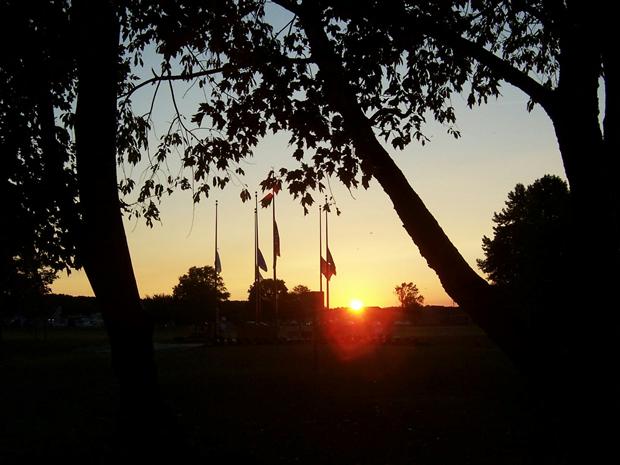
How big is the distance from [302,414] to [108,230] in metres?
6.39

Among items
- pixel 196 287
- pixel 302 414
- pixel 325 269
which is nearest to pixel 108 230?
pixel 302 414

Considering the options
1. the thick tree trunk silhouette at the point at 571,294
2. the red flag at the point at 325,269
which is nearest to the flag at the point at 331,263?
the red flag at the point at 325,269

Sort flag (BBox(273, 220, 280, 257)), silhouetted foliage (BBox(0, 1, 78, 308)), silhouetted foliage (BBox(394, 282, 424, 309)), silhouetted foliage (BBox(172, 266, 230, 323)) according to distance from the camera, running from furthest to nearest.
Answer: silhouetted foliage (BBox(394, 282, 424, 309)), silhouetted foliage (BBox(172, 266, 230, 323)), flag (BBox(273, 220, 280, 257)), silhouetted foliage (BBox(0, 1, 78, 308))

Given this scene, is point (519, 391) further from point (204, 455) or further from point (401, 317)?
point (401, 317)

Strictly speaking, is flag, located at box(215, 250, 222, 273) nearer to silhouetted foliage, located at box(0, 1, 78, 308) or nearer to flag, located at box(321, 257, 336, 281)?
flag, located at box(321, 257, 336, 281)

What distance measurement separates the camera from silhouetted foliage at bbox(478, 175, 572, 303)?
33.1 meters

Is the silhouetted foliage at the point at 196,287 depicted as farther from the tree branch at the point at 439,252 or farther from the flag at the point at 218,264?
the tree branch at the point at 439,252

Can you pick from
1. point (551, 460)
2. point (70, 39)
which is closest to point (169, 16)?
point (70, 39)

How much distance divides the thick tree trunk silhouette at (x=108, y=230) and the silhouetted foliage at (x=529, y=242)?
23440mm

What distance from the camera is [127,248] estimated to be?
6.46 m

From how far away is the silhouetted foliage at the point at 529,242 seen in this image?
3310cm

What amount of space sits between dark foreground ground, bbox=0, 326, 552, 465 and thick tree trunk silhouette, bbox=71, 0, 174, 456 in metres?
1.79

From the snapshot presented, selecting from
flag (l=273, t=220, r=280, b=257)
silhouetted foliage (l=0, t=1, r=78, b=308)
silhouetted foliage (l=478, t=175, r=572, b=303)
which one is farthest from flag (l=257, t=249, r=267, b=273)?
silhouetted foliage (l=0, t=1, r=78, b=308)

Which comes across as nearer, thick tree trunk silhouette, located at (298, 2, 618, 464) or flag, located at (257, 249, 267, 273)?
thick tree trunk silhouette, located at (298, 2, 618, 464)
